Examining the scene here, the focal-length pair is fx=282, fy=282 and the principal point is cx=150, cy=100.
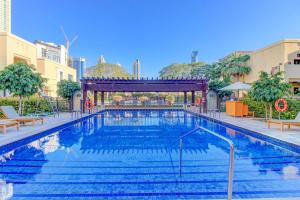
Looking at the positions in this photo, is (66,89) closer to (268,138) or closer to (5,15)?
(268,138)

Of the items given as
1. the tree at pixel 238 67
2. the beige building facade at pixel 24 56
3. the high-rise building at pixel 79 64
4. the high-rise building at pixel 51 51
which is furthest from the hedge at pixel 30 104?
the high-rise building at pixel 79 64

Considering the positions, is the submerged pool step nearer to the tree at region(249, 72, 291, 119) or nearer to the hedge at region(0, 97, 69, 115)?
the tree at region(249, 72, 291, 119)

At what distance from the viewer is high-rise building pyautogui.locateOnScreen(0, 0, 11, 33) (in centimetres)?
3794

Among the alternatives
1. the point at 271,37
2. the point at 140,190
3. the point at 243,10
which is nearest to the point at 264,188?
the point at 140,190

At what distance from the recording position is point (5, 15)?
38.7 m

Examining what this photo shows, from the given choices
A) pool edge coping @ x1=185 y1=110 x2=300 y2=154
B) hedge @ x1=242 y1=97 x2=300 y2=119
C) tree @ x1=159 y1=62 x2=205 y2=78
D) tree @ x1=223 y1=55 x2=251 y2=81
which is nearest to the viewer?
pool edge coping @ x1=185 y1=110 x2=300 y2=154

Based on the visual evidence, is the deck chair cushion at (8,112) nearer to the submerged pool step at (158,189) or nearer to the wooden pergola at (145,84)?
the submerged pool step at (158,189)

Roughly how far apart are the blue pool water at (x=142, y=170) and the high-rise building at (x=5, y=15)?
113ft

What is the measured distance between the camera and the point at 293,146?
25.6 ft

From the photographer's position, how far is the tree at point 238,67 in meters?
31.8

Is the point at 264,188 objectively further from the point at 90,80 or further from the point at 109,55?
the point at 109,55

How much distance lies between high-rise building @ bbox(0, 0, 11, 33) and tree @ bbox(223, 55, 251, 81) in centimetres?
3012

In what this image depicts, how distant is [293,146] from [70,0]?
1166 inches

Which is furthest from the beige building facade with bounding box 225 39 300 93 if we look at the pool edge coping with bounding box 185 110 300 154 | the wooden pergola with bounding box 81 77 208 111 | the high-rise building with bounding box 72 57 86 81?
the high-rise building with bounding box 72 57 86 81
